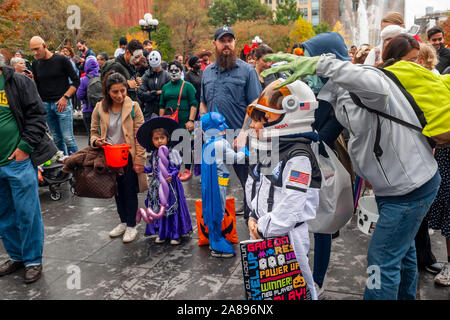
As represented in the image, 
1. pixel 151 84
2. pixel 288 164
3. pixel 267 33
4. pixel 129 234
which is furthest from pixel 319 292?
pixel 267 33

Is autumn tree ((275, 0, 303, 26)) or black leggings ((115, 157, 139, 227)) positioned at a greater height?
autumn tree ((275, 0, 303, 26))

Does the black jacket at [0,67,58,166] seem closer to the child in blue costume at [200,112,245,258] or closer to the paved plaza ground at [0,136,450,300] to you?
the paved plaza ground at [0,136,450,300]

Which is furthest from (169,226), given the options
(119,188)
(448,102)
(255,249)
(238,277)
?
(448,102)

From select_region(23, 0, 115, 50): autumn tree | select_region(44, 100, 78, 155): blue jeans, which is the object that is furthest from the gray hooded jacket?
select_region(23, 0, 115, 50): autumn tree

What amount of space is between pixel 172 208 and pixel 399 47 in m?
2.80

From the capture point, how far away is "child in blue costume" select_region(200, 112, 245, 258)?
12.8ft

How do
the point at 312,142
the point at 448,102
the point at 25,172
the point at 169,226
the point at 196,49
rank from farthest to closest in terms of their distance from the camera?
1. the point at 196,49
2. the point at 169,226
3. the point at 25,172
4. the point at 312,142
5. the point at 448,102

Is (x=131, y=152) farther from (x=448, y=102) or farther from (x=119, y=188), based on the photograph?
(x=448, y=102)

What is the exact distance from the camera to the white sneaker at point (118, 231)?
4633 millimetres

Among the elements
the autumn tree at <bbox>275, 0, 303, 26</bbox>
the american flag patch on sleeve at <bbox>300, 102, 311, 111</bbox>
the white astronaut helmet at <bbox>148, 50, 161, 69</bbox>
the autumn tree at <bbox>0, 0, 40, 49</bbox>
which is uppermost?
the autumn tree at <bbox>275, 0, 303, 26</bbox>

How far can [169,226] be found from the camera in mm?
4402

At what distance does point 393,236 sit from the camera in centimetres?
235

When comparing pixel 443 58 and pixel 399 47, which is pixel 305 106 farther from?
pixel 443 58

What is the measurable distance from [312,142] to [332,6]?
9303 centimetres
